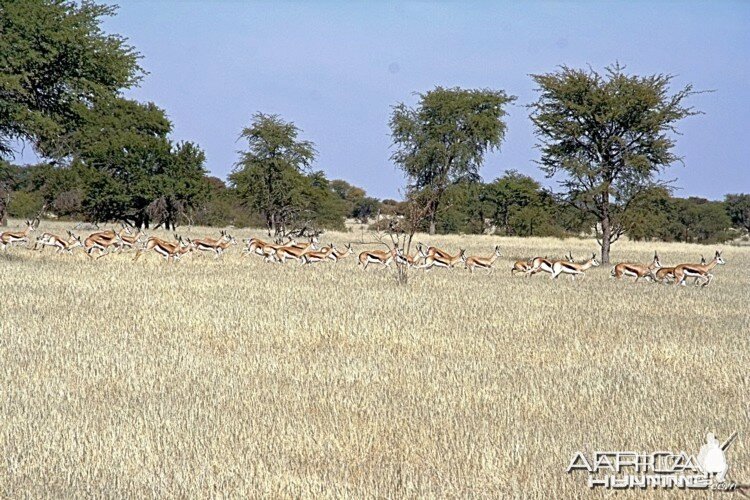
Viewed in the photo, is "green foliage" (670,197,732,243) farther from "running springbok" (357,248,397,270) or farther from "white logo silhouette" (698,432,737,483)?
"white logo silhouette" (698,432,737,483)

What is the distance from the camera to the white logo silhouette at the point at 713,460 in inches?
218

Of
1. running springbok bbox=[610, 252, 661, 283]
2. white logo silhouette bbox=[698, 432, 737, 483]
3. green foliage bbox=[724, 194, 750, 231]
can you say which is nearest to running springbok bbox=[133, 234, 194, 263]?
running springbok bbox=[610, 252, 661, 283]

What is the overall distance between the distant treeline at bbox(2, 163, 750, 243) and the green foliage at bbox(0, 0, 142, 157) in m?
4.50

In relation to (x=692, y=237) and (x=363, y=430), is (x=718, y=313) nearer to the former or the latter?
(x=363, y=430)

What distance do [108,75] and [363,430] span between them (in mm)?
18880

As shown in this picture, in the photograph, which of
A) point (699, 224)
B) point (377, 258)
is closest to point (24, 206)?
point (377, 258)

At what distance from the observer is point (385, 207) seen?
25219 mm

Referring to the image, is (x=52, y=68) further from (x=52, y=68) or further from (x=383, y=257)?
(x=383, y=257)

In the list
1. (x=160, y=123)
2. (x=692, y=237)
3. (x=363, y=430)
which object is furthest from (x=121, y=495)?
(x=692, y=237)

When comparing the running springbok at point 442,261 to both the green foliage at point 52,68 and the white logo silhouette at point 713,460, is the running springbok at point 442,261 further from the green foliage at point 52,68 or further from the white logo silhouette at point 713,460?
the white logo silhouette at point 713,460

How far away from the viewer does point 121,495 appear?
17.2ft

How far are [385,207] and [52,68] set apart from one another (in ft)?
33.5

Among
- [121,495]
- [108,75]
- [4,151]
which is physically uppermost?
[108,75]

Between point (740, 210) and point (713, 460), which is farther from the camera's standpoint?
point (740, 210)
